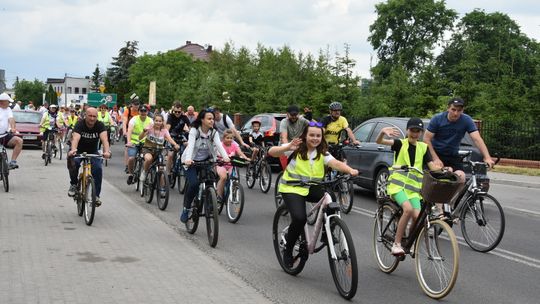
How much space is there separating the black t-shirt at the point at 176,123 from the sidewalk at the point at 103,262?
313 cm

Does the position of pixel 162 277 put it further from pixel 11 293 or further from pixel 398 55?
pixel 398 55

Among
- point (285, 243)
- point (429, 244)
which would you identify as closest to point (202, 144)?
point (285, 243)

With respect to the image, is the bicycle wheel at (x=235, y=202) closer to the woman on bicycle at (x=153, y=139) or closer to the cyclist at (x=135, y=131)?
the woman on bicycle at (x=153, y=139)

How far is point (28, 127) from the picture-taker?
26703mm

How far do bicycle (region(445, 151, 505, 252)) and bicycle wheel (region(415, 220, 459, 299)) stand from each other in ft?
6.96

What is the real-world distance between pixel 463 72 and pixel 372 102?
4.83 m

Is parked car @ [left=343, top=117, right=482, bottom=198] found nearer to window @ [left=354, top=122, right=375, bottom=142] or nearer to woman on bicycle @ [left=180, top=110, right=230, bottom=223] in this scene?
window @ [left=354, top=122, right=375, bottom=142]

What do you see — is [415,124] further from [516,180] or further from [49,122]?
[49,122]

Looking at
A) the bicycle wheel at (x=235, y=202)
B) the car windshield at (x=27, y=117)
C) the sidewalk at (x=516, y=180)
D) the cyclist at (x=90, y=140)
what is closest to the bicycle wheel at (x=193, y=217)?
the bicycle wheel at (x=235, y=202)

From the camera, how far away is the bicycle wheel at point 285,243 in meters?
6.67

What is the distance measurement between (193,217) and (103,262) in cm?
214

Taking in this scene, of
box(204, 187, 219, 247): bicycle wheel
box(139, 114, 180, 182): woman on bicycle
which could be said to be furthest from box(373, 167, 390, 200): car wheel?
box(204, 187, 219, 247): bicycle wheel

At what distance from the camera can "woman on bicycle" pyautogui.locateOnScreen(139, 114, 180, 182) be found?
12.3 meters

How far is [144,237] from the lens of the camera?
28.6ft
